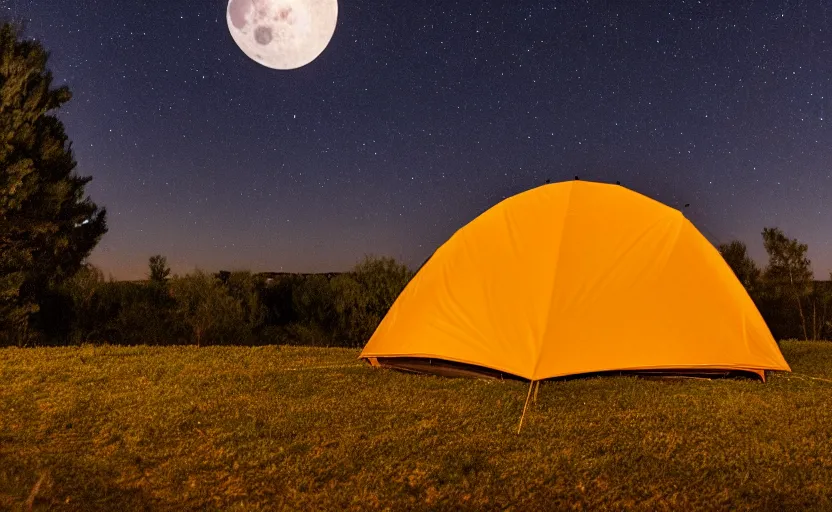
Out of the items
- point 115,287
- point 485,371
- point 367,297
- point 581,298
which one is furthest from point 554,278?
point 115,287

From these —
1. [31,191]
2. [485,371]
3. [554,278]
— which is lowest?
[485,371]

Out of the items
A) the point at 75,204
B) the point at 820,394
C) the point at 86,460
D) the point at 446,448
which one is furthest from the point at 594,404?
the point at 75,204

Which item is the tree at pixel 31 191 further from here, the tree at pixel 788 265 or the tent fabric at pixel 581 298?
the tree at pixel 788 265

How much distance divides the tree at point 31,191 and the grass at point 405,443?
8714 millimetres

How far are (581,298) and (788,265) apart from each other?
47.6ft

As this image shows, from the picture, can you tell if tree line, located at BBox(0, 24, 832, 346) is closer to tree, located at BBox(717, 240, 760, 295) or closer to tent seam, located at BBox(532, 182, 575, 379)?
tree, located at BBox(717, 240, 760, 295)

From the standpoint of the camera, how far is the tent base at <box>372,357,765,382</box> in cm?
607

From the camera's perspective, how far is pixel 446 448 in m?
4.66

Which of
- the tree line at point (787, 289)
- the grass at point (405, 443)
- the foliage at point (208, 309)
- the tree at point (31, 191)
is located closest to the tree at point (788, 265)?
the tree line at point (787, 289)

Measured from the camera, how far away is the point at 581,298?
595 centimetres

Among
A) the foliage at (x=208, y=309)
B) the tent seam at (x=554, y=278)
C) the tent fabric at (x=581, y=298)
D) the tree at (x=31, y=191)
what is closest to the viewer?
the tent seam at (x=554, y=278)

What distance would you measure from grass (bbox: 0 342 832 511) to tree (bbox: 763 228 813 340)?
10.6 meters

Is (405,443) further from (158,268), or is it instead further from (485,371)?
(158,268)

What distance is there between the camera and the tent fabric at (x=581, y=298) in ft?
18.8
